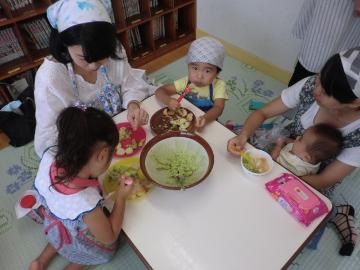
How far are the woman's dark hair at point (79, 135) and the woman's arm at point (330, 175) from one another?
77cm

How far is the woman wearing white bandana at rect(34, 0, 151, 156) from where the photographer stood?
96cm

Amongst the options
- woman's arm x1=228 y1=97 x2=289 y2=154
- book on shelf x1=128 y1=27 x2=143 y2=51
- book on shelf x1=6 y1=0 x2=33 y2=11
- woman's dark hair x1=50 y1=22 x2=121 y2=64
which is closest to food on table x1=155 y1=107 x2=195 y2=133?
woman's arm x1=228 y1=97 x2=289 y2=154

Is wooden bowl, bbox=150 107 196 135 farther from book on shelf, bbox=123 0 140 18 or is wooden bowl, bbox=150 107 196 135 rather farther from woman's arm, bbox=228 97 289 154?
book on shelf, bbox=123 0 140 18

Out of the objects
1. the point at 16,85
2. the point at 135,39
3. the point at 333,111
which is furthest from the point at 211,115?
the point at 135,39

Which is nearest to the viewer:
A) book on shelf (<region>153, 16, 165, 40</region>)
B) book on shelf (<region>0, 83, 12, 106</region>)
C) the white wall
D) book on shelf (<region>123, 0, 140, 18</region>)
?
book on shelf (<region>0, 83, 12, 106</region>)

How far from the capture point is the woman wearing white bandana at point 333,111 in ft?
2.89

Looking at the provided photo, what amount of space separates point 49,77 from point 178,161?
622 mm

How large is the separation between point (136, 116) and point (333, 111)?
776 millimetres

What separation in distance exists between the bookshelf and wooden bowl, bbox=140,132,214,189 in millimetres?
1481

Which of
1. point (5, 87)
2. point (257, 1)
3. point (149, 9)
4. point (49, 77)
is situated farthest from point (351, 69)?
point (5, 87)

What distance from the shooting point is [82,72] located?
1213 millimetres

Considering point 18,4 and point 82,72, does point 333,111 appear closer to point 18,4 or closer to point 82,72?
point 82,72

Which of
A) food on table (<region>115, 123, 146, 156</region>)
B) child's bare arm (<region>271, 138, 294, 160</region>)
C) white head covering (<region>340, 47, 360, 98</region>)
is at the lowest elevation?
child's bare arm (<region>271, 138, 294, 160</region>)

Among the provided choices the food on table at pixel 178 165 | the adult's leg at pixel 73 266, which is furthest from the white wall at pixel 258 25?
the adult's leg at pixel 73 266
